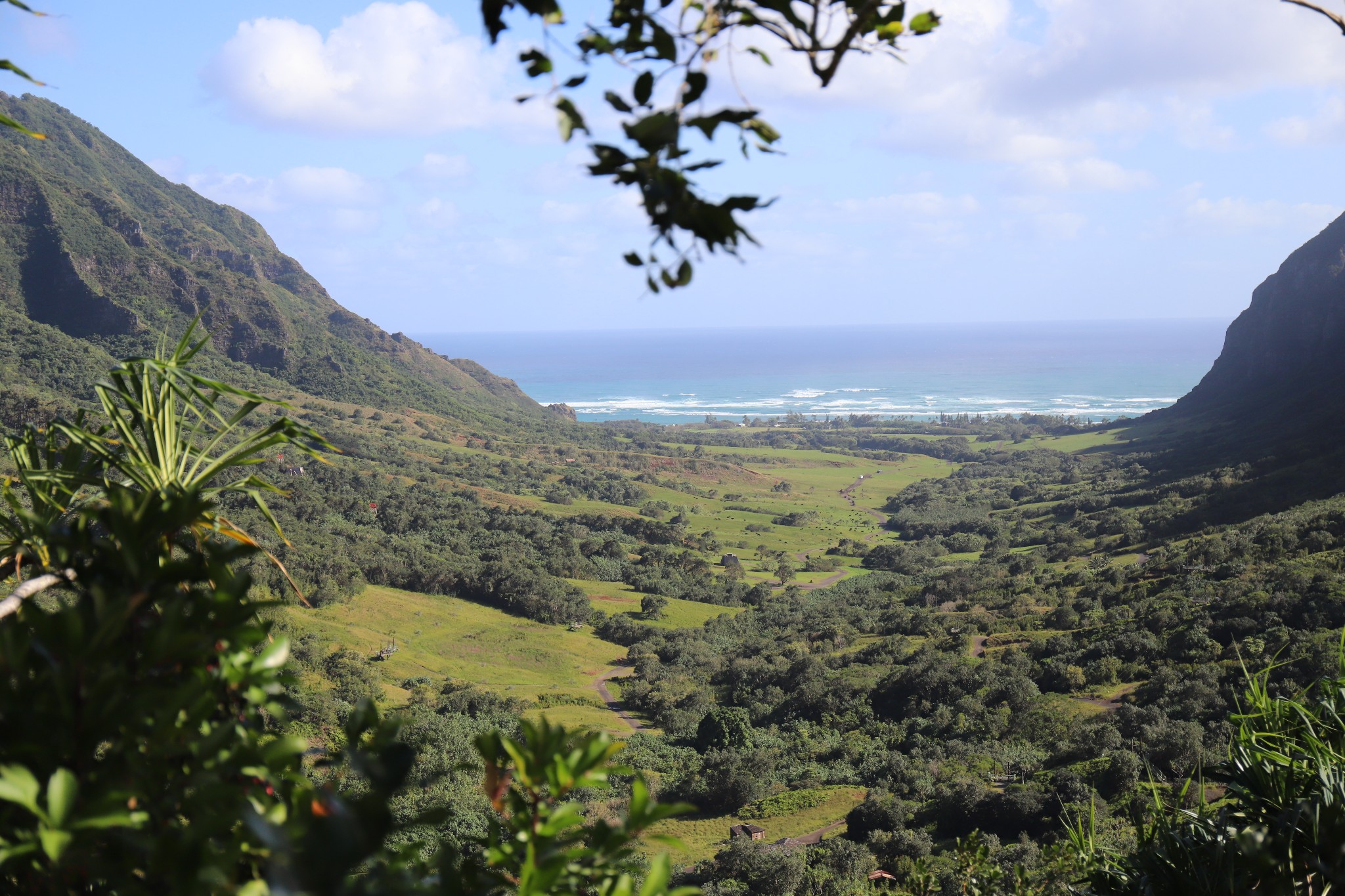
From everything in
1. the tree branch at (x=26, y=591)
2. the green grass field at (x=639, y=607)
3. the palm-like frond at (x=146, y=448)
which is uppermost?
the palm-like frond at (x=146, y=448)

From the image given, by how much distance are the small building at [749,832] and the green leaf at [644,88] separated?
21.8m

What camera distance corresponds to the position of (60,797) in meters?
1.24

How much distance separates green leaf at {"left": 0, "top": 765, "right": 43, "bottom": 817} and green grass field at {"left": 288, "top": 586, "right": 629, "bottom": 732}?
3004 cm

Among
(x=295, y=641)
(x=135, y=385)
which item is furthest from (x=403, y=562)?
(x=135, y=385)

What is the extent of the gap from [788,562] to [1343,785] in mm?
59242

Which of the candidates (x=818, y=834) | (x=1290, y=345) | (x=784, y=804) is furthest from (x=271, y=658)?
(x=1290, y=345)

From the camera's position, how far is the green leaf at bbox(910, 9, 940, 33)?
2.05m

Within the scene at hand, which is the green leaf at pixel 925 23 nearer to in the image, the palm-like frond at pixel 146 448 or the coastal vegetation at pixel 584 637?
the coastal vegetation at pixel 584 637

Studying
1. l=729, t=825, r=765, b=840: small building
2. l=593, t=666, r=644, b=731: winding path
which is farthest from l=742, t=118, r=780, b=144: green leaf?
l=593, t=666, r=644, b=731: winding path

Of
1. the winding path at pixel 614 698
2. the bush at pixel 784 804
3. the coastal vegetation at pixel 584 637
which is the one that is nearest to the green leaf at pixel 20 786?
the coastal vegetation at pixel 584 637

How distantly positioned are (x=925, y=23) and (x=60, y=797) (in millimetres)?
2376

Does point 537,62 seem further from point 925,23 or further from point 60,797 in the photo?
point 60,797

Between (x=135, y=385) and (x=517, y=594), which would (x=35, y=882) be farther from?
(x=517, y=594)

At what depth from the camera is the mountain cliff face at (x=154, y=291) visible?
8131cm
